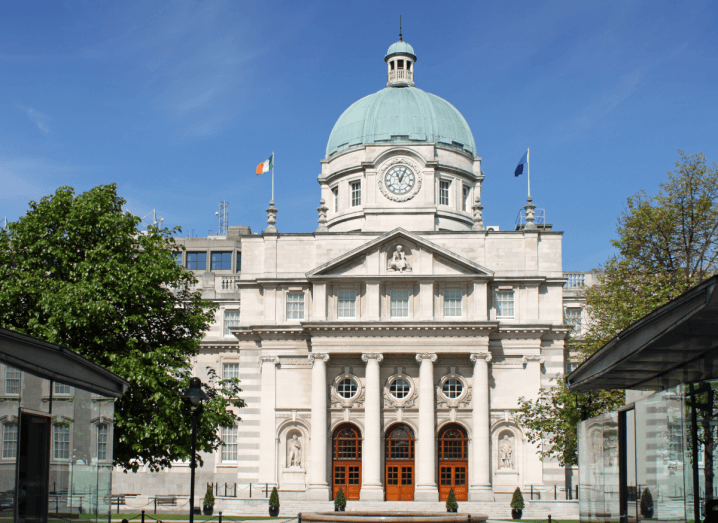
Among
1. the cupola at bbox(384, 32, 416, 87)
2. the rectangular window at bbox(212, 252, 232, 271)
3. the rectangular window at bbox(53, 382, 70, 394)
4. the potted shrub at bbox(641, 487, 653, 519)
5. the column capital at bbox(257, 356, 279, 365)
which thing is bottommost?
the potted shrub at bbox(641, 487, 653, 519)

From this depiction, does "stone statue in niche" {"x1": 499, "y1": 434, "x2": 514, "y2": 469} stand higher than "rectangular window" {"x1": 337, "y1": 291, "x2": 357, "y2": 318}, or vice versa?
"rectangular window" {"x1": 337, "y1": 291, "x2": 357, "y2": 318}

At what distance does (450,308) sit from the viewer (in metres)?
53.9

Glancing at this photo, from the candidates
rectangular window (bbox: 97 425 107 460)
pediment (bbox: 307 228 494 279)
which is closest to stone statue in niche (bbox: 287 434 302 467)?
pediment (bbox: 307 228 494 279)

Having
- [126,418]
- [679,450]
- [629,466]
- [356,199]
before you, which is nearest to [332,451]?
[356,199]

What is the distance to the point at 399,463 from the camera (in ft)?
175

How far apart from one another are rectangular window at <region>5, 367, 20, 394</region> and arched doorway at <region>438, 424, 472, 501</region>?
40.0 meters

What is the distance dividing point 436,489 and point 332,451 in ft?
22.1

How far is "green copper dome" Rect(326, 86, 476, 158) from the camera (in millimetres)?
64250

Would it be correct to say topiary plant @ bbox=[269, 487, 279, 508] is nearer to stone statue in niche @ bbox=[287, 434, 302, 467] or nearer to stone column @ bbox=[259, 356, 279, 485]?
stone column @ bbox=[259, 356, 279, 485]

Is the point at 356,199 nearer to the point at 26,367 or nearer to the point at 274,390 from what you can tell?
the point at 274,390

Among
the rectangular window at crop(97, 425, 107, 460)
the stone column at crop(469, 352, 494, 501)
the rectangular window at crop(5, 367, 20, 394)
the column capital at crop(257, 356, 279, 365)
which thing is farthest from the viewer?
the column capital at crop(257, 356, 279, 365)

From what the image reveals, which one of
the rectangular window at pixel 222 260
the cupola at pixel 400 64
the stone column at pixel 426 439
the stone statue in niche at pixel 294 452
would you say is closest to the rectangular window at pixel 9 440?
the stone column at pixel 426 439

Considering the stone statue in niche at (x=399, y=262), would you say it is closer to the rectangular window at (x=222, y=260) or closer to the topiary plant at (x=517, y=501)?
the topiary plant at (x=517, y=501)

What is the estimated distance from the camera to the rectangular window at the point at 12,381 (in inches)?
599
